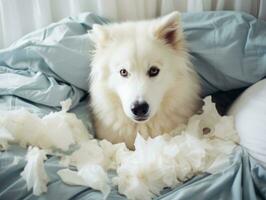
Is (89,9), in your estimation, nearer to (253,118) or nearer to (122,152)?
(122,152)

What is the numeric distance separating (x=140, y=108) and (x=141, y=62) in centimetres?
16

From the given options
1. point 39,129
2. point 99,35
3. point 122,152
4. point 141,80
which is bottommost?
point 122,152

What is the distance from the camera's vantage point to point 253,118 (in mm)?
1272

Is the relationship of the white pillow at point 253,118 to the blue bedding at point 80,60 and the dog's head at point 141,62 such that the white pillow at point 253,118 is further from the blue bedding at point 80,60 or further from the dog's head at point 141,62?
the dog's head at point 141,62

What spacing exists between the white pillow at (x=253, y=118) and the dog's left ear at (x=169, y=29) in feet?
0.99

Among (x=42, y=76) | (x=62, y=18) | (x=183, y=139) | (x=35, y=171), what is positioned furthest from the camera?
(x=62, y=18)

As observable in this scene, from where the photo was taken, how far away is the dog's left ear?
130cm

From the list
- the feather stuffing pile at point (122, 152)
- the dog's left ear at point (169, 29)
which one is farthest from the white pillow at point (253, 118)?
the dog's left ear at point (169, 29)

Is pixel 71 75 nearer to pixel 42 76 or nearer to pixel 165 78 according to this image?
pixel 42 76

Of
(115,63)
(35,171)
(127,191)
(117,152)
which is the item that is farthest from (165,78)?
(35,171)

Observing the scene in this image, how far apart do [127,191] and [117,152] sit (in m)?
0.22

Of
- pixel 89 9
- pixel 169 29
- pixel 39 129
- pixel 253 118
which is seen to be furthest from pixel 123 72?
pixel 89 9

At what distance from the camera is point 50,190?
3.59ft

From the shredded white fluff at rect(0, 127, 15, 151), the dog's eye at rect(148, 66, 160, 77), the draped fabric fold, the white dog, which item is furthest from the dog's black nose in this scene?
the draped fabric fold
